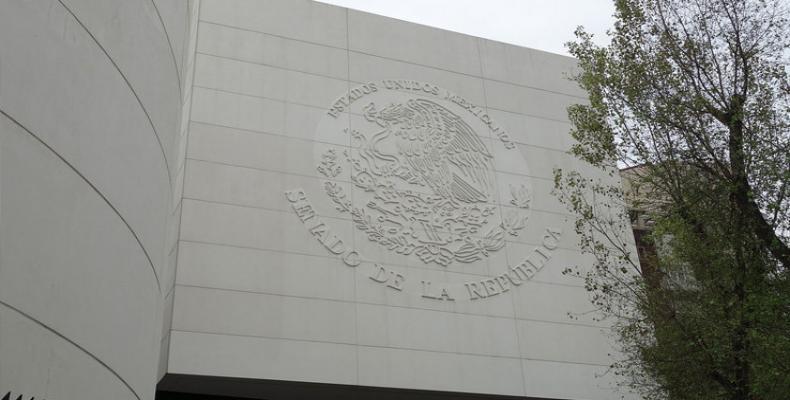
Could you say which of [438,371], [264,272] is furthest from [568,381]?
[264,272]

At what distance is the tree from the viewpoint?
976cm

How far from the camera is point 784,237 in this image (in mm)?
9875

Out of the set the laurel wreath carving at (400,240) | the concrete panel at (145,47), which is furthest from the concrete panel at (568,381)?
the concrete panel at (145,47)

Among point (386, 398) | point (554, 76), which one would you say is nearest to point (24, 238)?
point (386, 398)

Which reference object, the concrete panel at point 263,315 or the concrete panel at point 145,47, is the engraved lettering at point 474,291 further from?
the concrete panel at point 145,47

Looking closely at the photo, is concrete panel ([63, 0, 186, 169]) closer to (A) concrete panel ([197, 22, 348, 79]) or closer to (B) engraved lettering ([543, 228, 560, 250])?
(A) concrete panel ([197, 22, 348, 79])

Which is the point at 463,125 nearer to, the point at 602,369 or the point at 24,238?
the point at 602,369

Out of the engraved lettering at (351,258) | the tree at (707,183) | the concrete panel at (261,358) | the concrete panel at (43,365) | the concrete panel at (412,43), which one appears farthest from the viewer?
the concrete panel at (412,43)

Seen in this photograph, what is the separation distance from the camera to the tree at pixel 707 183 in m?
9.76

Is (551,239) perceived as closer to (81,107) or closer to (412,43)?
(412,43)

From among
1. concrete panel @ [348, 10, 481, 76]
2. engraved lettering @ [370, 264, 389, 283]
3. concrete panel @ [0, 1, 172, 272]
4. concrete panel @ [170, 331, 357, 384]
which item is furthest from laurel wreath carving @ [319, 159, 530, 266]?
concrete panel @ [0, 1, 172, 272]

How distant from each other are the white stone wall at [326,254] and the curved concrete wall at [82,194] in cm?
570

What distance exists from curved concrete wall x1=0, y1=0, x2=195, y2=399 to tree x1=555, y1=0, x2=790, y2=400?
620 cm

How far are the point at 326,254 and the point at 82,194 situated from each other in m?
8.75
